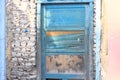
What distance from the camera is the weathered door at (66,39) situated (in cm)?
405

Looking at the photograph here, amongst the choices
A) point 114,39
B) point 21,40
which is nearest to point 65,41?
point 21,40

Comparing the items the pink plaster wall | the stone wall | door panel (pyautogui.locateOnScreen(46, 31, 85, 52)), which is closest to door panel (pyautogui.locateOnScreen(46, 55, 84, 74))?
door panel (pyautogui.locateOnScreen(46, 31, 85, 52))

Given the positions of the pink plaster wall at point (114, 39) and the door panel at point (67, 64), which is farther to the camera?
the door panel at point (67, 64)

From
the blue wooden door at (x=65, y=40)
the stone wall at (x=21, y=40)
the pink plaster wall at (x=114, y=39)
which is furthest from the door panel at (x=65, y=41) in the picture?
the pink plaster wall at (x=114, y=39)

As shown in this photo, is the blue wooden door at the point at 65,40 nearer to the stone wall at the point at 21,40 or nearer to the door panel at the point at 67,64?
the door panel at the point at 67,64

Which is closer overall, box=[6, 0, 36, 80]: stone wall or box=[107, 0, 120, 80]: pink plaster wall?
box=[107, 0, 120, 80]: pink plaster wall

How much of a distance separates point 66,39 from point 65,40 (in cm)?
2

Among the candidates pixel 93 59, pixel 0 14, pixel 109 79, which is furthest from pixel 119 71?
pixel 93 59

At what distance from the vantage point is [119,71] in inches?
16.9

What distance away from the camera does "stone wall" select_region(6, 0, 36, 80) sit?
3.99 m

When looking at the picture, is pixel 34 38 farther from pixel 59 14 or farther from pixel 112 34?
pixel 112 34

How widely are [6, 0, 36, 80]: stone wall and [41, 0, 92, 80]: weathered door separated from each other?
8.4 inches

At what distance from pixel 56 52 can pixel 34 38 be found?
1.34ft

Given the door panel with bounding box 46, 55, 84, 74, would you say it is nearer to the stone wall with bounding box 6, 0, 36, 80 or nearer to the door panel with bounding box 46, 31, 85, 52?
the door panel with bounding box 46, 31, 85, 52
